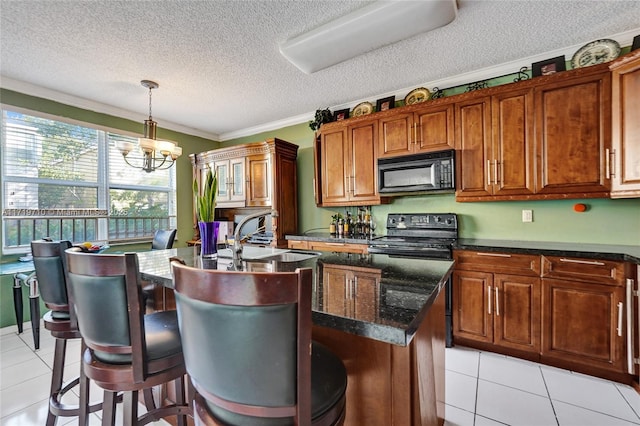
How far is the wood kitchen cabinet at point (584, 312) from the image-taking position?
6.52 ft

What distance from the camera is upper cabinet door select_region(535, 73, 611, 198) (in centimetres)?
220

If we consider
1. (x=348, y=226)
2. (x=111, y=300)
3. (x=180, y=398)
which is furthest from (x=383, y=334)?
(x=348, y=226)

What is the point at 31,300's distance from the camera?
2576mm

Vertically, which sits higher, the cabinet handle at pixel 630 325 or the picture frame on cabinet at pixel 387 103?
the picture frame on cabinet at pixel 387 103

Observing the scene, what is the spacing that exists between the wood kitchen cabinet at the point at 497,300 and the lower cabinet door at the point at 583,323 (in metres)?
0.08

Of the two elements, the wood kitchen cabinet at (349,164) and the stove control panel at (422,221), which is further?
the wood kitchen cabinet at (349,164)

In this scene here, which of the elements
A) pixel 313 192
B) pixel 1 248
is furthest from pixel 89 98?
pixel 313 192

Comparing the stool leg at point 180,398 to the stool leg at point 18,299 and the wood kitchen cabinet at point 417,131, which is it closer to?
the stool leg at point 18,299

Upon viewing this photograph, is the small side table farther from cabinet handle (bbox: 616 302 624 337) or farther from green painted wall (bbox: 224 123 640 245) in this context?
cabinet handle (bbox: 616 302 624 337)

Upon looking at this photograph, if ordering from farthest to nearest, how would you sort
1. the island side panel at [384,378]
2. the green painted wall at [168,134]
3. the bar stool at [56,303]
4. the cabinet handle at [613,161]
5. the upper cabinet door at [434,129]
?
1. the green painted wall at [168,134]
2. the upper cabinet door at [434,129]
3. the cabinet handle at [613,161]
4. the bar stool at [56,303]
5. the island side panel at [384,378]

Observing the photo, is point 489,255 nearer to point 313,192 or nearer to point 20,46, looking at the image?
point 313,192

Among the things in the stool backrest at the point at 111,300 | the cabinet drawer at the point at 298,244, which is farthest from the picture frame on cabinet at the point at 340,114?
the stool backrest at the point at 111,300

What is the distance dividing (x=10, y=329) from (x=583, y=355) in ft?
17.5

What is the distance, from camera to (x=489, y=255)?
2.44 m
